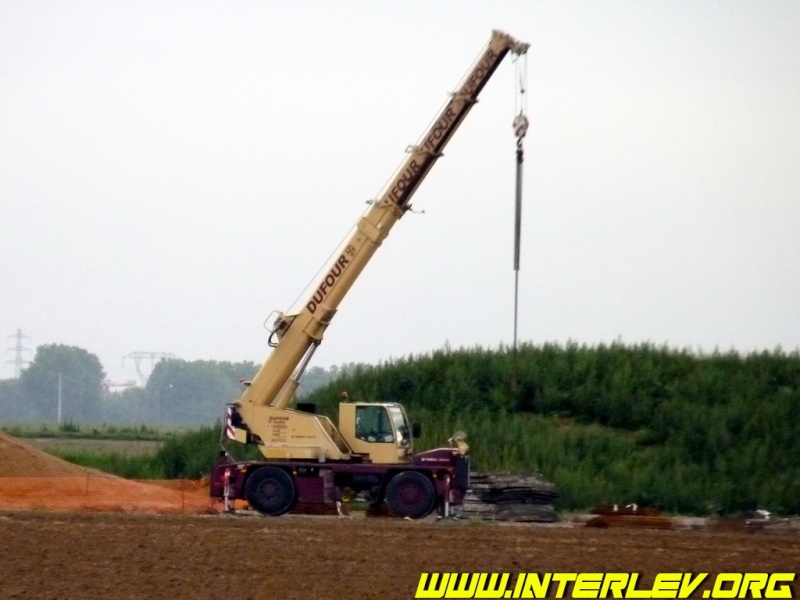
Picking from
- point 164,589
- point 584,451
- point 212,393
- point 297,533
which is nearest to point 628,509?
point 584,451

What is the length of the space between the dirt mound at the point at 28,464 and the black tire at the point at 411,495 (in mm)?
12064

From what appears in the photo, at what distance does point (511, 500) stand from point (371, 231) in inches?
243

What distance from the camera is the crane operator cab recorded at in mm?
26500

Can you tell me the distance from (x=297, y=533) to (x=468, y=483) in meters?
5.96

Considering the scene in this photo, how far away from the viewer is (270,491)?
1040 inches

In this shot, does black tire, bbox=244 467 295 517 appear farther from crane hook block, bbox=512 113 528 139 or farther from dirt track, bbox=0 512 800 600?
→ crane hook block, bbox=512 113 528 139

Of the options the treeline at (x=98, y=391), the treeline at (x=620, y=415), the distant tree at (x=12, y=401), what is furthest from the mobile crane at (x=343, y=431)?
the distant tree at (x=12, y=401)

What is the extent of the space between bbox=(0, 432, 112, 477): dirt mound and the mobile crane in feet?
30.5

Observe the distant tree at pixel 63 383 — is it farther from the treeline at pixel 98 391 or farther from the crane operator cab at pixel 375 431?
the crane operator cab at pixel 375 431

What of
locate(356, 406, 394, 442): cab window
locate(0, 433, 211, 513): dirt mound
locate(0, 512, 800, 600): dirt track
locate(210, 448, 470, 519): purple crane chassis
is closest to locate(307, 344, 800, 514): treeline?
locate(210, 448, 470, 519): purple crane chassis
